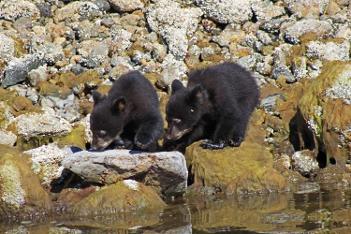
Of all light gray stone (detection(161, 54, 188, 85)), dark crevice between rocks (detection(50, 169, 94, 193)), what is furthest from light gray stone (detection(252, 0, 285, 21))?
dark crevice between rocks (detection(50, 169, 94, 193))

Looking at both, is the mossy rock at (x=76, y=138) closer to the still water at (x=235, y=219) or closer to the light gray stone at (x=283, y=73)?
the still water at (x=235, y=219)

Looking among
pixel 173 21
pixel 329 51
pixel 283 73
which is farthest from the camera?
pixel 173 21

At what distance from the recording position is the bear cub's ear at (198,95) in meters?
11.3

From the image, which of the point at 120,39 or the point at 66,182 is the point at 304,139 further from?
the point at 120,39

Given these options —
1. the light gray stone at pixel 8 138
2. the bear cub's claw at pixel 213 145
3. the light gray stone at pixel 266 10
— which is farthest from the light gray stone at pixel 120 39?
the bear cub's claw at pixel 213 145

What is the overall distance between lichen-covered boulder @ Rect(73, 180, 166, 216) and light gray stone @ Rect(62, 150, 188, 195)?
10.2 inches

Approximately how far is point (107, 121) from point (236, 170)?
1.80 m

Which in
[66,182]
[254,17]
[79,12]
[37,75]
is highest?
[79,12]

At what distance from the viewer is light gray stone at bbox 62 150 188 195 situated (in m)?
10.7

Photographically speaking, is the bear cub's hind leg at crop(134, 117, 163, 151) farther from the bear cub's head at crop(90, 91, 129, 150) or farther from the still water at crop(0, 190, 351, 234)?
the still water at crop(0, 190, 351, 234)

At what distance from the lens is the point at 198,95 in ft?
37.4

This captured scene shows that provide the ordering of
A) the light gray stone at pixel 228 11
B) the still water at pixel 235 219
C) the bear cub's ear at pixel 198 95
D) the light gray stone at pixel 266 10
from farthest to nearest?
the light gray stone at pixel 266 10
the light gray stone at pixel 228 11
the bear cub's ear at pixel 198 95
the still water at pixel 235 219

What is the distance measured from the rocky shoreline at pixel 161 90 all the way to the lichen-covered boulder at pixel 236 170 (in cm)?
1

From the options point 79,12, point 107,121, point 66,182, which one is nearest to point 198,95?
point 107,121
